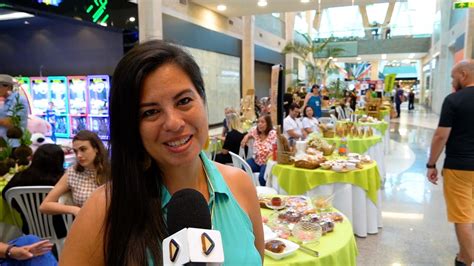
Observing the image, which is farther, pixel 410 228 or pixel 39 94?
pixel 39 94

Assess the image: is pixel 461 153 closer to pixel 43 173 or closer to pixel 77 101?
pixel 43 173

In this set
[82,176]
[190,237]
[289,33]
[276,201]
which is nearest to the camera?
[190,237]

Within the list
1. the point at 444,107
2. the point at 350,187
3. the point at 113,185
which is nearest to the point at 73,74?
the point at 350,187

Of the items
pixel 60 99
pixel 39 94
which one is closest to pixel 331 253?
pixel 60 99

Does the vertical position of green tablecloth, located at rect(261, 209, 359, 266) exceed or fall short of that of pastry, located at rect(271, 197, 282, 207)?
it falls short

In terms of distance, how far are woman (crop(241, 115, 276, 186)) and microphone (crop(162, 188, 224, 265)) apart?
4.01 meters

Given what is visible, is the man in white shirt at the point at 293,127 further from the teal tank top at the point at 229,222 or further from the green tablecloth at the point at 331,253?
the teal tank top at the point at 229,222

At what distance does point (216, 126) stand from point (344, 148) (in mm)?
7502

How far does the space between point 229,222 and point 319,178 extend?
275cm

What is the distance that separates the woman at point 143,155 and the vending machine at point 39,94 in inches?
347

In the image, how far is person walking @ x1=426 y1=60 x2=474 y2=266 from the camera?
2.86 m

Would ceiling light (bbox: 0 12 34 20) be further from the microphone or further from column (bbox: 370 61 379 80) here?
column (bbox: 370 61 379 80)

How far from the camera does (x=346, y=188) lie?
11.8 feet

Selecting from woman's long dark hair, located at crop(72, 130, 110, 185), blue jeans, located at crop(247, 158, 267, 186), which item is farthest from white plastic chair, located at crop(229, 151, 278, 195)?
woman's long dark hair, located at crop(72, 130, 110, 185)
